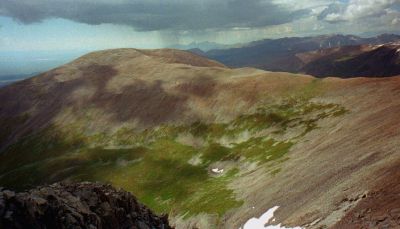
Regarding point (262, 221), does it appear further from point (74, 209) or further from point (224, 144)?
point (224, 144)

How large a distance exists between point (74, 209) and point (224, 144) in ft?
282

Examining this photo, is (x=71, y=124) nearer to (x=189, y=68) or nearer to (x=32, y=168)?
(x=32, y=168)

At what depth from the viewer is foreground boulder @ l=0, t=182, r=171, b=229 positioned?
3462 cm

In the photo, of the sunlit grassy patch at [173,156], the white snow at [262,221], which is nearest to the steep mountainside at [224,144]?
the sunlit grassy patch at [173,156]

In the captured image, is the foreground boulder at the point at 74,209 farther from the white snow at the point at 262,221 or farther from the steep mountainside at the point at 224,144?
the steep mountainside at the point at 224,144

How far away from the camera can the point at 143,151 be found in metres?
141

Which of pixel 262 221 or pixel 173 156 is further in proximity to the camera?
pixel 173 156

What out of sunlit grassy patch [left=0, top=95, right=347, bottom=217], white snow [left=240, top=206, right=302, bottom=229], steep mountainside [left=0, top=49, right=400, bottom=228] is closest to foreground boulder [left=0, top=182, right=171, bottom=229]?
white snow [left=240, top=206, right=302, bottom=229]

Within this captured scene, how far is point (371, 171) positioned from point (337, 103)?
201 ft

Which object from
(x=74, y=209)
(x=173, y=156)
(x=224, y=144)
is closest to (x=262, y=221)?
(x=74, y=209)

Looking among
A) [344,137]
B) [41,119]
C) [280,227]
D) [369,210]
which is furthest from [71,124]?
[369,210]

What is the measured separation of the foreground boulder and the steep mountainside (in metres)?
19.6

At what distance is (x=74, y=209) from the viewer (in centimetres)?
4128

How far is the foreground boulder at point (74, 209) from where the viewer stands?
34.6 m
